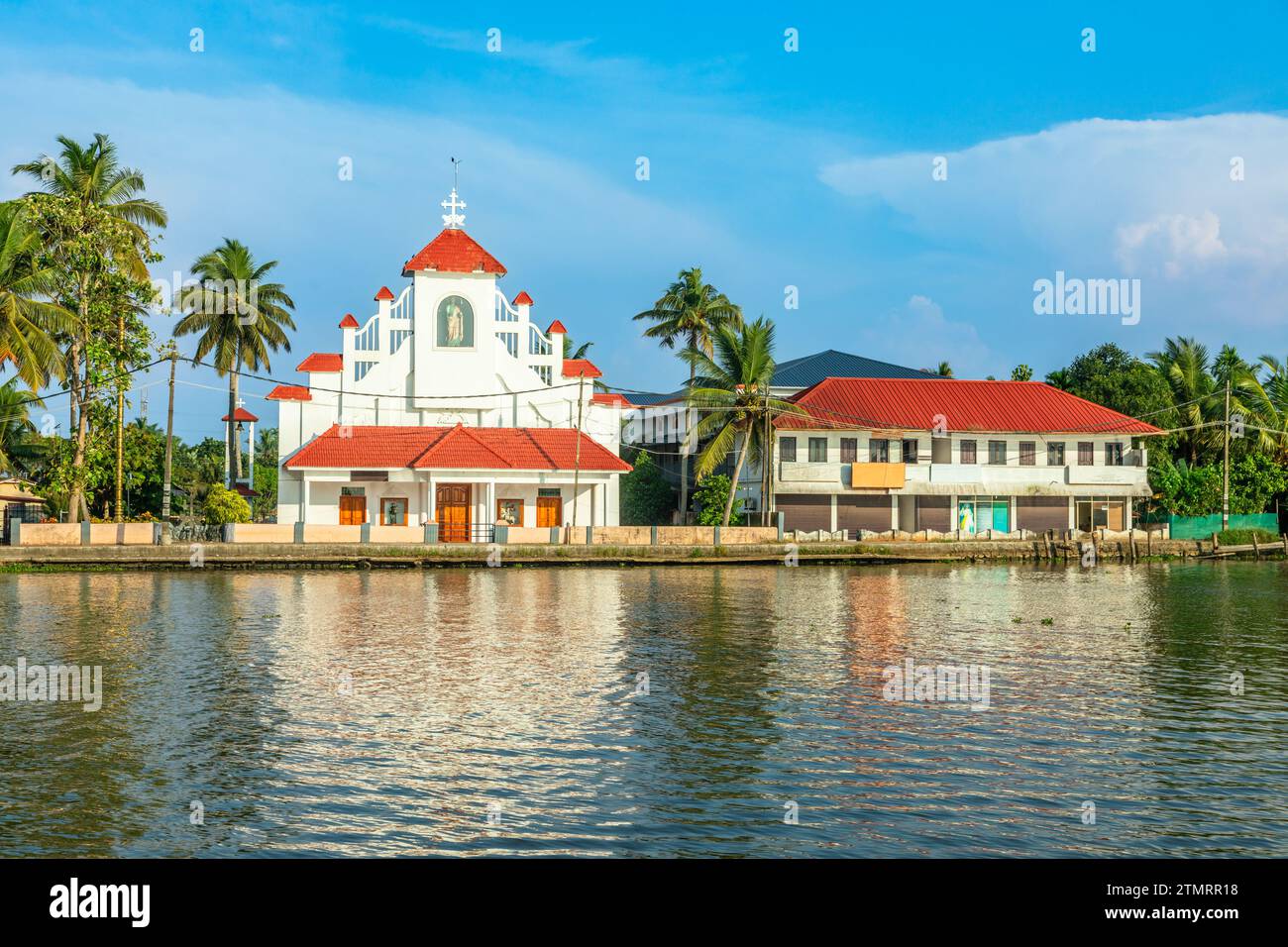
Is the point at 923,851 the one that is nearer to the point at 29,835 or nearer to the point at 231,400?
the point at 29,835

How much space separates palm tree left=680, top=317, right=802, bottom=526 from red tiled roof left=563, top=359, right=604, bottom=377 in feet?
15.3

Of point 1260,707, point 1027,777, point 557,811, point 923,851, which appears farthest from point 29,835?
point 1260,707

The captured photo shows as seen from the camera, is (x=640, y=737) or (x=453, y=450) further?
(x=453, y=450)

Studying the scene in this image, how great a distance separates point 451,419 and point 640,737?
145 feet

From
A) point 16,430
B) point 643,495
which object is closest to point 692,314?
point 643,495

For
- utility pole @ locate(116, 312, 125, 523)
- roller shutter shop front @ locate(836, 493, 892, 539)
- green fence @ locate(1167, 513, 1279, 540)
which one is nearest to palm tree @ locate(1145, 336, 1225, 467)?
green fence @ locate(1167, 513, 1279, 540)

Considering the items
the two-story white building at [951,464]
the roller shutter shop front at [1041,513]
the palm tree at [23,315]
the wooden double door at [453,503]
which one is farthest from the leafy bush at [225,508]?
the roller shutter shop front at [1041,513]

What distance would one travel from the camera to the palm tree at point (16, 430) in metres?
56.5

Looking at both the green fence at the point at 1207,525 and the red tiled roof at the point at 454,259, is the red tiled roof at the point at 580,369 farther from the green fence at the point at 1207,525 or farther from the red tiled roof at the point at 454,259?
the green fence at the point at 1207,525

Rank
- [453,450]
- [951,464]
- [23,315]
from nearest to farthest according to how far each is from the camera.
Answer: [23,315] < [453,450] < [951,464]

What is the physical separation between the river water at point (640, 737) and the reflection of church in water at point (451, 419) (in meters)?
23.2

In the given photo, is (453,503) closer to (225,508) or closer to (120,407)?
(225,508)

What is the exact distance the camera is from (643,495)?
6444cm
